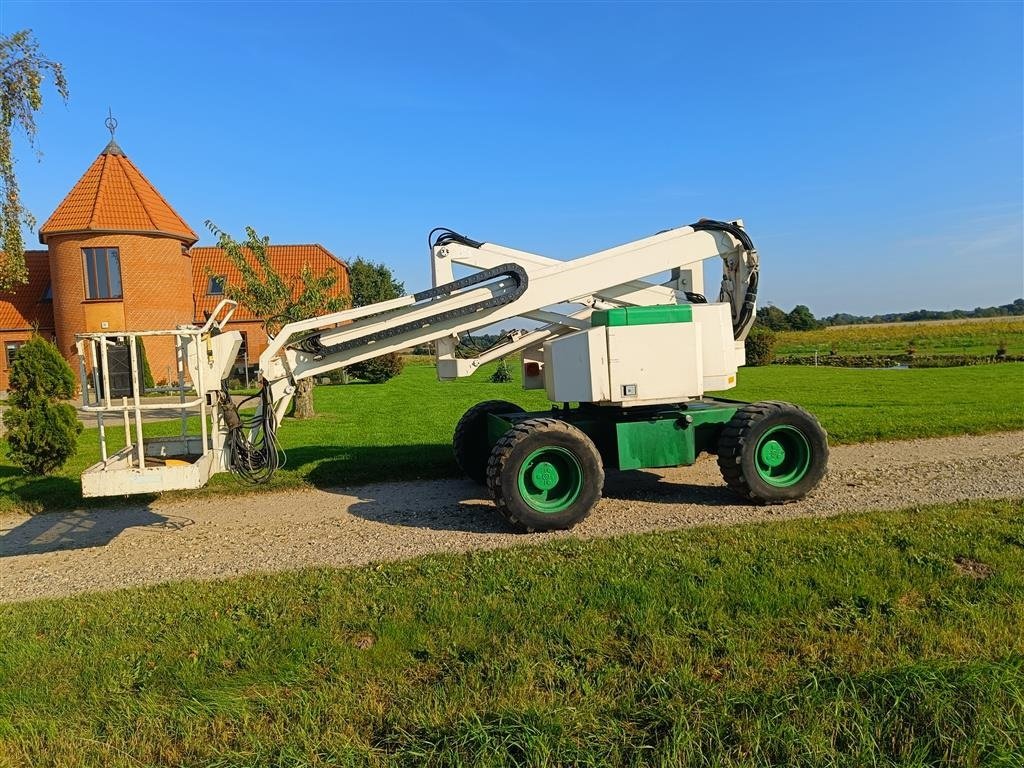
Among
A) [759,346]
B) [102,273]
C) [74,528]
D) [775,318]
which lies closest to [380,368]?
[102,273]

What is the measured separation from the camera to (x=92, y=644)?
4230 mm

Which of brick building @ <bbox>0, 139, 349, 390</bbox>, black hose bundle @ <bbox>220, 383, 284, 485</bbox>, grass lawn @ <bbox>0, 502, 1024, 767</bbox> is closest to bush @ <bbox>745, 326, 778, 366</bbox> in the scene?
brick building @ <bbox>0, 139, 349, 390</bbox>

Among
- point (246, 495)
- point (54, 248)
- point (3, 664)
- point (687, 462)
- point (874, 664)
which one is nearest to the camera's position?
point (874, 664)

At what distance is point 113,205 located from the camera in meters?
28.8

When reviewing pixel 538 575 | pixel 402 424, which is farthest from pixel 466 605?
pixel 402 424

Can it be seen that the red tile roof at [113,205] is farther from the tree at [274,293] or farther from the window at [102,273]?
the tree at [274,293]

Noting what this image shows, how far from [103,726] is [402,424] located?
11.5 m

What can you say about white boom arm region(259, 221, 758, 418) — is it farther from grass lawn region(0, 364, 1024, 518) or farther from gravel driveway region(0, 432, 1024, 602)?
grass lawn region(0, 364, 1024, 518)

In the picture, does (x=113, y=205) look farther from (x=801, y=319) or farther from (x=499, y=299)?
(x=801, y=319)

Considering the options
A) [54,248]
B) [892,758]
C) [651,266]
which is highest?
[54,248]

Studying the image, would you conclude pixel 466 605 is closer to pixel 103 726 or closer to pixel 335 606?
pixel 335 606

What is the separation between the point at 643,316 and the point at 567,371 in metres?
0.94

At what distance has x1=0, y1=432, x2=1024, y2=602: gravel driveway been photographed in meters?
6.14

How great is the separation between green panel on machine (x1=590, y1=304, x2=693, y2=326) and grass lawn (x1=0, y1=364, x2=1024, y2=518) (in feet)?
12.1
